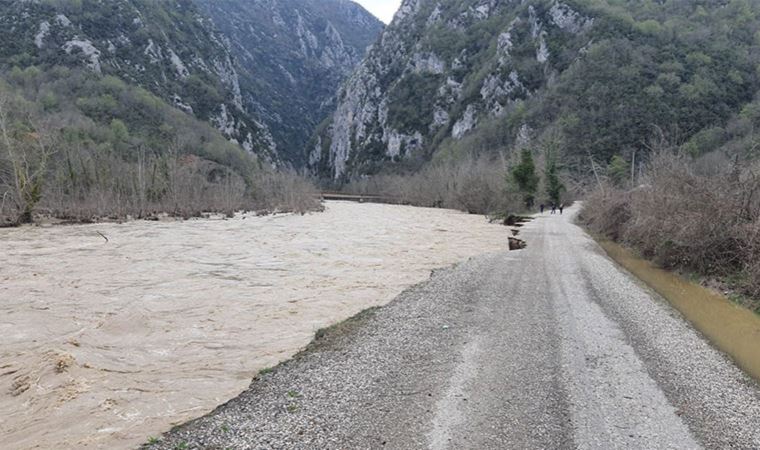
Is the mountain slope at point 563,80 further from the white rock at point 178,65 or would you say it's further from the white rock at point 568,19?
the white rock at point 178,65

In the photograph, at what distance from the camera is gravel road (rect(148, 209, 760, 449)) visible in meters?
5.82

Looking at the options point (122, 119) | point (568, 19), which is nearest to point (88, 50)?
point (122, 119)

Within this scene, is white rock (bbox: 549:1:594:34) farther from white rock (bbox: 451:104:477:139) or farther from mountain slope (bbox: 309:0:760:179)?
white rock (bbox: 451:104:477:139)

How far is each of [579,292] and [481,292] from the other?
3.08m

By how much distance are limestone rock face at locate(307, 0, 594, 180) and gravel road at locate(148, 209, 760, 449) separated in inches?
5154

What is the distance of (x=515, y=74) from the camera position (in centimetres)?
14300

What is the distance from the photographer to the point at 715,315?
13266mm

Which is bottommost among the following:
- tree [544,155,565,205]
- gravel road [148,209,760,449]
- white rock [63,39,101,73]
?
gravel road [148,209,760,449]

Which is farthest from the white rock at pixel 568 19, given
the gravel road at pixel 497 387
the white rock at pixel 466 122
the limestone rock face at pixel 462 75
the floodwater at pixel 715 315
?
the gravel road at pixel 497 387

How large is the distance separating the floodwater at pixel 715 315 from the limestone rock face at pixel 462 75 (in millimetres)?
122476

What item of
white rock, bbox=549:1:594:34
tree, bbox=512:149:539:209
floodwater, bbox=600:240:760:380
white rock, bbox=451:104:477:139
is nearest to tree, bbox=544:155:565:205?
tree, bbox=512:149:539:209

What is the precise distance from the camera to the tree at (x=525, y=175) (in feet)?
215

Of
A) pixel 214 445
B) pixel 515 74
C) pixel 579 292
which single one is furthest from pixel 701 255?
pixel 515 74

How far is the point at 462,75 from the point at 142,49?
10395 cm
